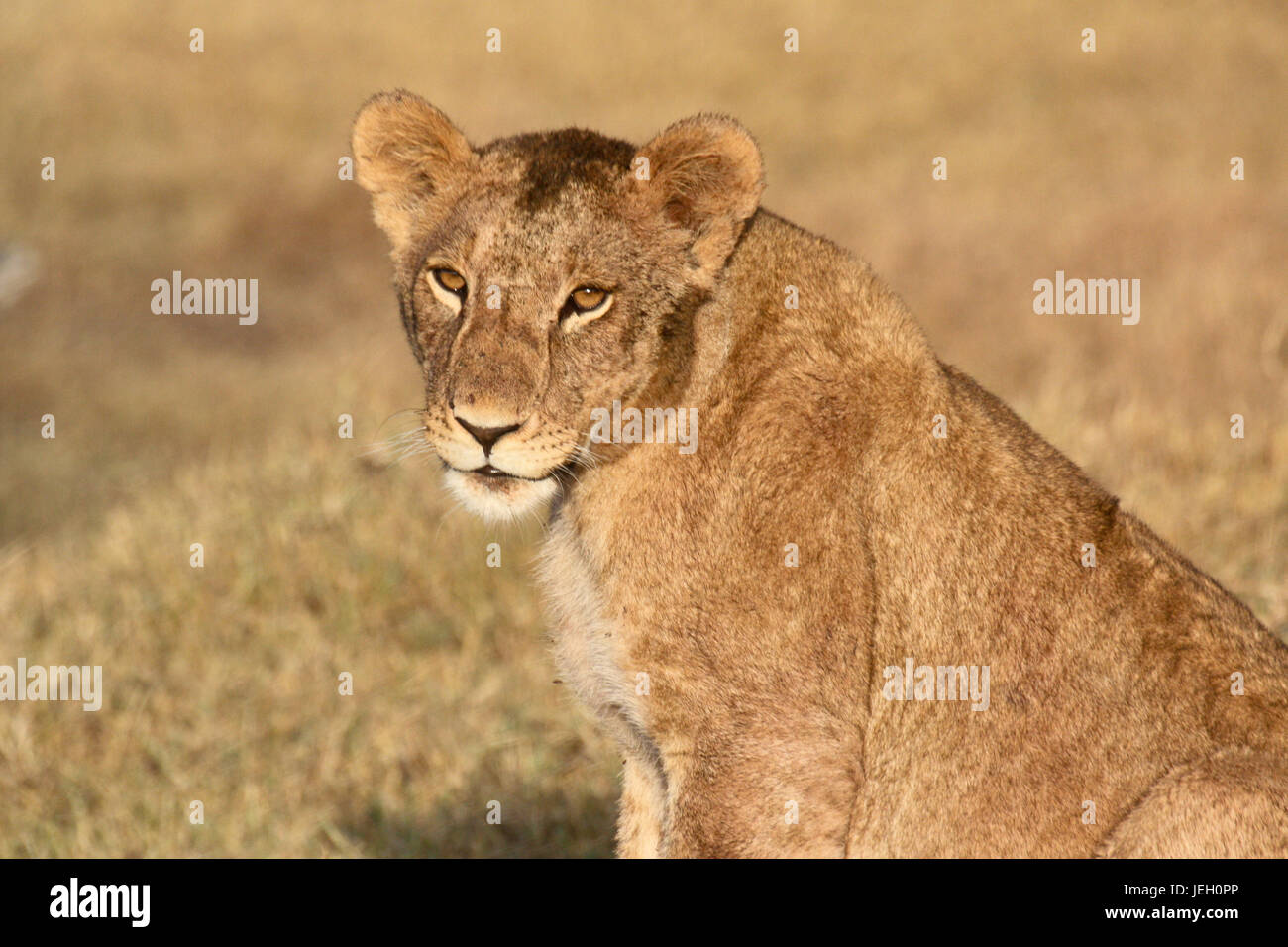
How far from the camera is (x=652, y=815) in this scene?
466cm

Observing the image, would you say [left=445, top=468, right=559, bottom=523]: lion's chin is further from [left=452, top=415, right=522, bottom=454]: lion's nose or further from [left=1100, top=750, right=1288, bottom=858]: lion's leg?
[left=1100, top=750, right=1288, bottom=858]: lion's leg

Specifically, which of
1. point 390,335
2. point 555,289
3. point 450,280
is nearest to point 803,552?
point 555,289

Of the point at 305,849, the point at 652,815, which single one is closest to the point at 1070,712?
the point at 652,815

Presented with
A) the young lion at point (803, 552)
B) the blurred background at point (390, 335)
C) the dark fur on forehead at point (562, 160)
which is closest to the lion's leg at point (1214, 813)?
the young lion at point (803, 552)

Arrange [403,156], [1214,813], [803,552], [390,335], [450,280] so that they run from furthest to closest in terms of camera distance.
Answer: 1. [390,335]
2. [403,156]
3. [450,280]
4. [803,552]
5. [1214,813]

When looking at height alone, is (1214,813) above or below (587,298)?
below

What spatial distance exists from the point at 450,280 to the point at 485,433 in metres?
0.52

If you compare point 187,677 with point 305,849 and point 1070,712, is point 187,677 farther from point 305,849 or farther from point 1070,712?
point 1070,712

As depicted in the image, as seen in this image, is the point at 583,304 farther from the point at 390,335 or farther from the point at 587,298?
the point at 390,335

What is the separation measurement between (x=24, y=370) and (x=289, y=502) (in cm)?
1184

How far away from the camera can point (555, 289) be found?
14.0 ft

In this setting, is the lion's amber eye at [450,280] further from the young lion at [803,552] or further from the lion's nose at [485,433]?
the lion's nose at [485,433]
